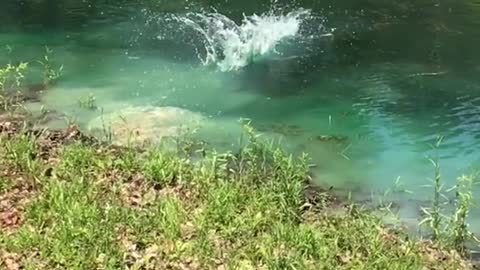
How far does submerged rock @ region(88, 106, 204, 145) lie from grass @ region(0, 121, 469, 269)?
77 centimetres

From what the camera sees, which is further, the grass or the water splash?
the water splash

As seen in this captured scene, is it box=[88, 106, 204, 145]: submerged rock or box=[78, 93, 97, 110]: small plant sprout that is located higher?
box=[78, 93, 97, 110]: small plant sprout

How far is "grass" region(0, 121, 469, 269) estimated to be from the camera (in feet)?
19.6

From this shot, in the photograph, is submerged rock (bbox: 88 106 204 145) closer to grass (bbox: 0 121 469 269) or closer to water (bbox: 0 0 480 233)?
water (bbox: 0 0 480 233)

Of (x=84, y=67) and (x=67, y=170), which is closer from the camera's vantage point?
(x=67, y=170)

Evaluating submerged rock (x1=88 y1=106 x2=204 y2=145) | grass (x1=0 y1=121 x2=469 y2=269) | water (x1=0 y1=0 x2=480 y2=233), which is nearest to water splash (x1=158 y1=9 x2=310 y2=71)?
water (x1=0 y1=0 x2=480 y2=233)

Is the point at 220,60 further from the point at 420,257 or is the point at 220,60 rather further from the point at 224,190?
the point at 420,257

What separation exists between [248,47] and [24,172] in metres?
6.35

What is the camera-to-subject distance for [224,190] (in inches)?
276

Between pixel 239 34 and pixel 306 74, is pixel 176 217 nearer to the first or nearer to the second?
pixel 306 74

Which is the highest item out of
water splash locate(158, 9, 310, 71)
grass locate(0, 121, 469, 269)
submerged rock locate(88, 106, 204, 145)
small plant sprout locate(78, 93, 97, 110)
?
water splash locate(158, 9, 310, 71)

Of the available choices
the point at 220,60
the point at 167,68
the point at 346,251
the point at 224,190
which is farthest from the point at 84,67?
the point at 346,251

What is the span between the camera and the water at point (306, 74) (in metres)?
8.90

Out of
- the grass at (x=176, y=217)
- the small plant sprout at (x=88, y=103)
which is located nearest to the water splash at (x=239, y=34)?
the small plant sprout at (x=88, y=103)
